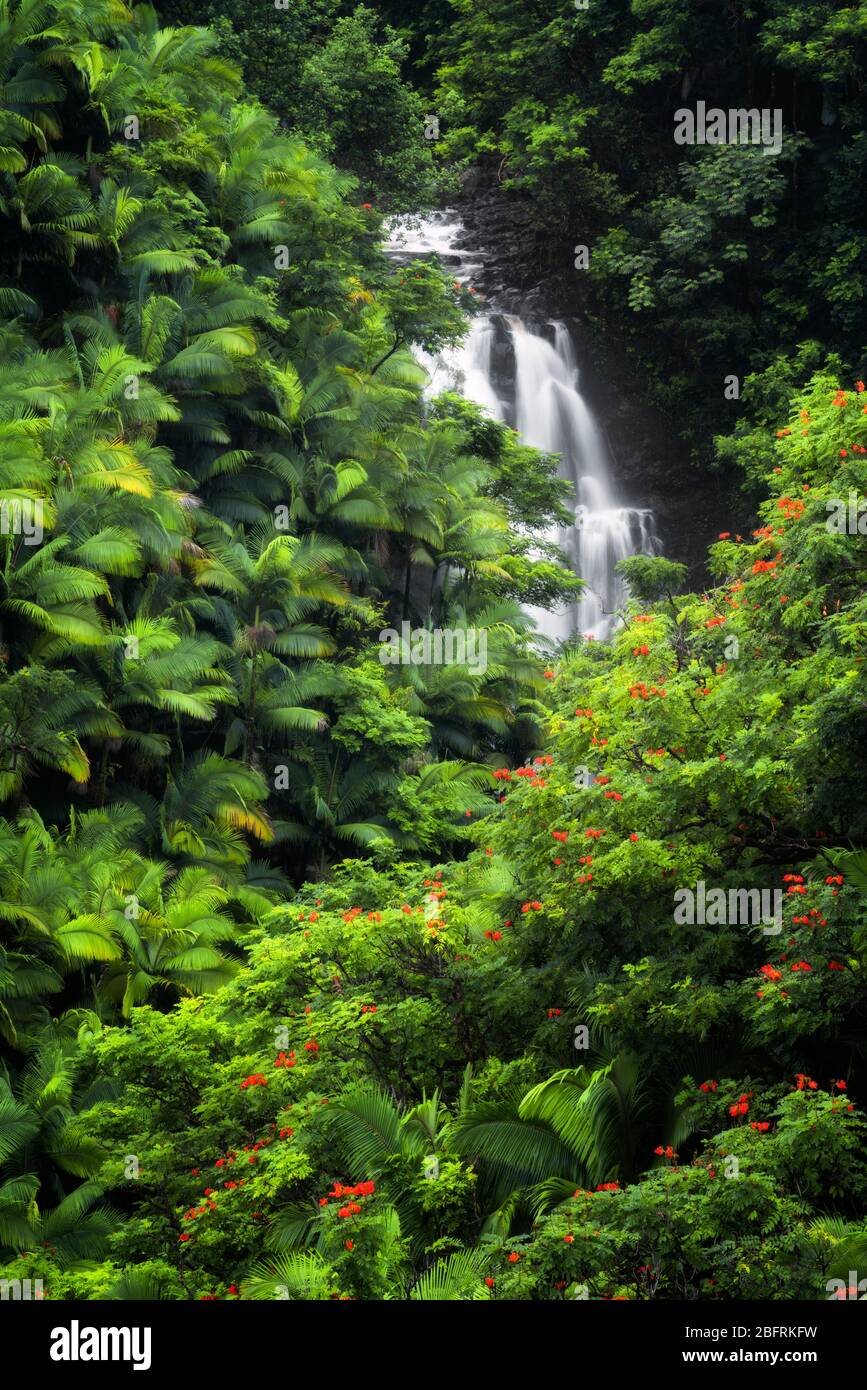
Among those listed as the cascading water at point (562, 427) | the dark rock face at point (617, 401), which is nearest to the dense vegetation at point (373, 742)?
the dark rock face at point (617, 401)

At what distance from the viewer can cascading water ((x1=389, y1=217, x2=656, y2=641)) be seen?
2844cm

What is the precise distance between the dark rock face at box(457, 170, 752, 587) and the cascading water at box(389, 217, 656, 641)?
0.44 metres

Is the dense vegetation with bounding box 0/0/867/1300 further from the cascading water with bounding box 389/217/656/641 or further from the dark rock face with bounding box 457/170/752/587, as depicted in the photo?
A: the cascading water with bounding box 389/217/656/641

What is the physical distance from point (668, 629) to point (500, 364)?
18.7m

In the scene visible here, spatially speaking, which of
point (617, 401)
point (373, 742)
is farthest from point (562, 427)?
point (373, 742)

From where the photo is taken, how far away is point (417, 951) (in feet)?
36.5

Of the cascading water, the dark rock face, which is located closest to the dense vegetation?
the dark rock face

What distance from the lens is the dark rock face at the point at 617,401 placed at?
30.5 m

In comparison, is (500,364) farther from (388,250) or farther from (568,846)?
(568,846)

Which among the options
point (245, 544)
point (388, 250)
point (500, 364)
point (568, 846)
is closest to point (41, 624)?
point (245, 544)

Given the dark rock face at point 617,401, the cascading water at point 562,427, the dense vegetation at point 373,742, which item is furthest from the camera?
the dark rock face at point 617,401

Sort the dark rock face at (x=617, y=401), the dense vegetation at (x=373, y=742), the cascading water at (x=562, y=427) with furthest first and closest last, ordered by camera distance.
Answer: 1. the dark rock face at (x=617, y=401)
2. the cascading water at (x=562, y=427)
3. the dense vegetation at (x=373, y=742)

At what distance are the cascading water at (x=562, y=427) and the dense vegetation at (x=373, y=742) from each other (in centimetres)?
220

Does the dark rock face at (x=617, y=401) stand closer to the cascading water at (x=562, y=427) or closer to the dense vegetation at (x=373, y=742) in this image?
the cascading water at (x=562, y=427)
